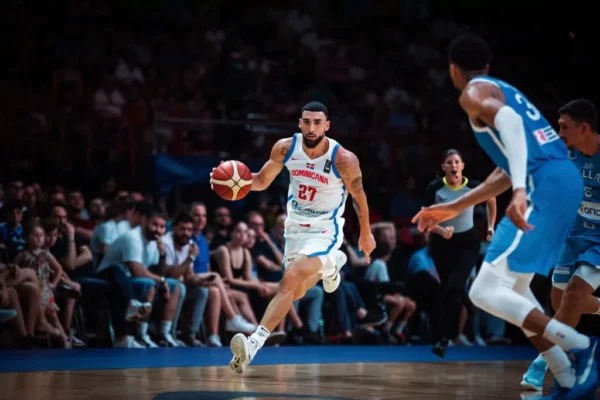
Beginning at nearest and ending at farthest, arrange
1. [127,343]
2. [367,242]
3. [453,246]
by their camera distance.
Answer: [367,242]
[453,246]
[127,343]

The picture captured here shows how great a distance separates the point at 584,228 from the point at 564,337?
2.22 metres

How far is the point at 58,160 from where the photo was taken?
13.5m

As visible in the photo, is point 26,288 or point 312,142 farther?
point 26,288

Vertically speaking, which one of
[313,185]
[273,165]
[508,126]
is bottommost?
[313,185]

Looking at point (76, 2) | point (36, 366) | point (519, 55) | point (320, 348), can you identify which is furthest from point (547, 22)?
point (36, 366)

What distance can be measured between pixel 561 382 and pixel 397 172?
10351 millimetres

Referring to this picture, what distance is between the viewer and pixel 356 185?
8.52 m

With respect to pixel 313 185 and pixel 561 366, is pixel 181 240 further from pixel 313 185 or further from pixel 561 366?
pixel 561 366

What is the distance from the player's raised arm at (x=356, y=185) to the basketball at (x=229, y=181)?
Answer: 0.87 meters

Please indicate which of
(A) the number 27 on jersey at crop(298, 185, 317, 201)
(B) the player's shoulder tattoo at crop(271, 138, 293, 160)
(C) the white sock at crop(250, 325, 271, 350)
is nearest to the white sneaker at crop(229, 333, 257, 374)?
(C) the white sock at crop(250, 325, 271, 350)

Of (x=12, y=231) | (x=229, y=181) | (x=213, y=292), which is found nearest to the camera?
(x=229, y=181)

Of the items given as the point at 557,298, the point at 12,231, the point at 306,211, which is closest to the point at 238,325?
the point at 12,231

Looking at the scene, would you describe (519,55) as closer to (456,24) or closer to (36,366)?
(456,24)

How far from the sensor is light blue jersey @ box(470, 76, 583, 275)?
216 inches
